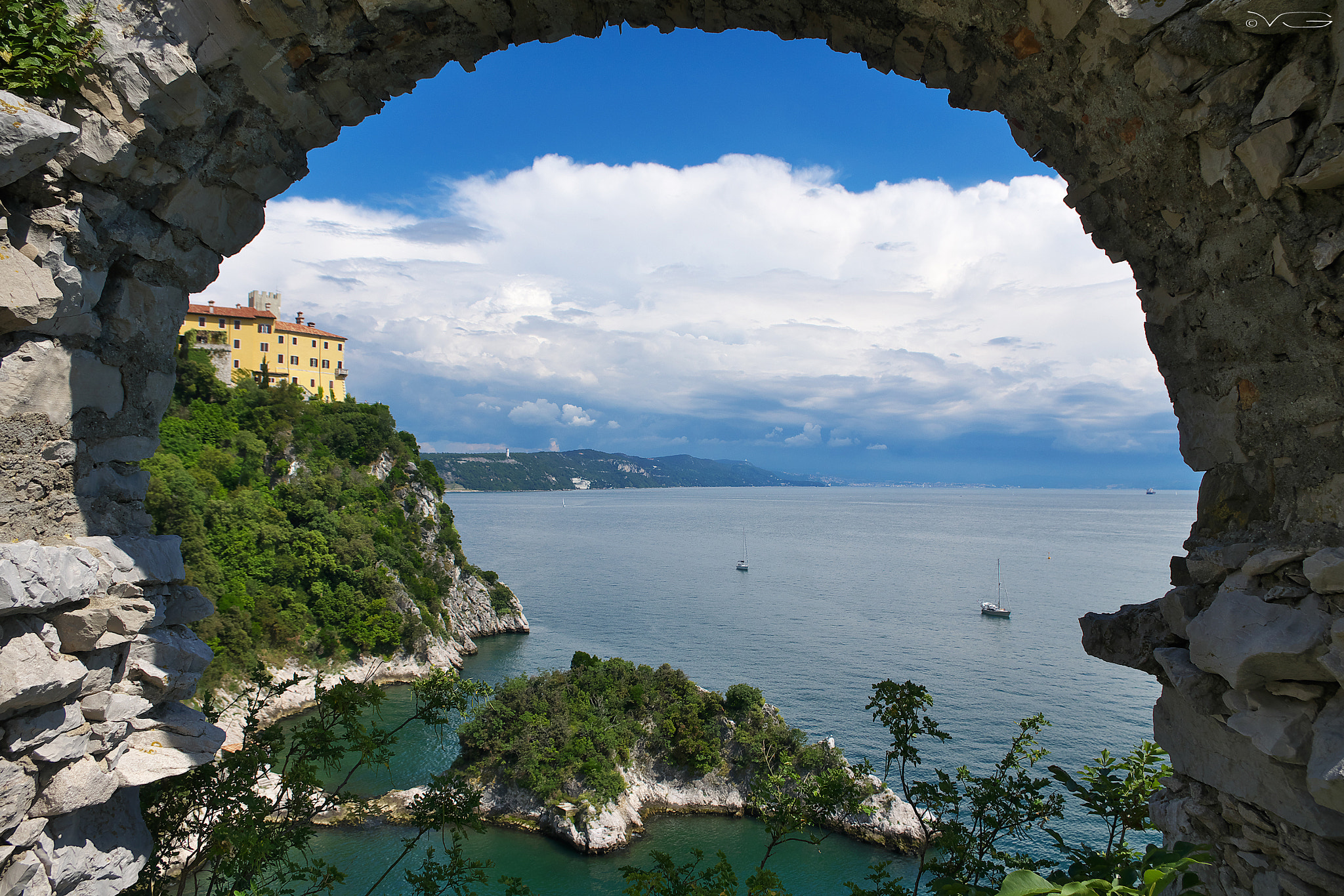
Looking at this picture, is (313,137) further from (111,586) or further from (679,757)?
(679,757)

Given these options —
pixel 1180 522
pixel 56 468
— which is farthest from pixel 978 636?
pixel 1180 522

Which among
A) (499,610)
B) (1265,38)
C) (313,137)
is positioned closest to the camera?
(1265,38)

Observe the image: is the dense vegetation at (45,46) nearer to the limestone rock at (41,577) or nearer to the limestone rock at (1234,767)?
the limestone rock at (41,577)

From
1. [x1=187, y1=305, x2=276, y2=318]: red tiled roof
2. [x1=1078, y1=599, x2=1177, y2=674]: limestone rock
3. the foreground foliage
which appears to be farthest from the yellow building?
[x1=1078, y1=599, x2=1177, y2=674]: limestone rock

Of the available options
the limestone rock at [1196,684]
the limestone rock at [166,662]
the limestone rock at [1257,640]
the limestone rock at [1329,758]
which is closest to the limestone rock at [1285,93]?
the limestone rock at [1257,640]

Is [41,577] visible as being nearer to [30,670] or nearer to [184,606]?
[30,670]

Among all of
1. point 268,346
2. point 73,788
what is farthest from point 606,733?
point 268,346
